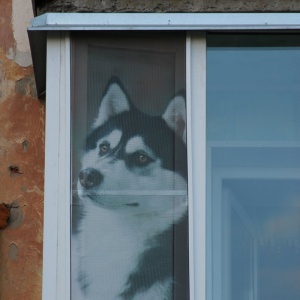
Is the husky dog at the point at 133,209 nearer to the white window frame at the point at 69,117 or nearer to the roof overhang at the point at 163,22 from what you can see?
the white window frame at the point at 69,117

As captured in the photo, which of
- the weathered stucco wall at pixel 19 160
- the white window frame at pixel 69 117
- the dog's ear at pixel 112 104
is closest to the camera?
the white window frame at pixel 69 117

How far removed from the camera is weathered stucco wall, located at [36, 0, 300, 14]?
3869mm

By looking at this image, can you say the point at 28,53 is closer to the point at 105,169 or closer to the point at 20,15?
the point at 20,15

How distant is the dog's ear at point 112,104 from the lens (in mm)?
3861

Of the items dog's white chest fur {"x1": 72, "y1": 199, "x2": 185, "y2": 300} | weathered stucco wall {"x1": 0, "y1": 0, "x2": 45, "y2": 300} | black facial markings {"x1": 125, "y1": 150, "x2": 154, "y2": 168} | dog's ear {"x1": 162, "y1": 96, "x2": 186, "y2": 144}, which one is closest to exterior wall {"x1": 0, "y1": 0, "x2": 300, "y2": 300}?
weathered stucco wall {"x1": 0, "y1": 0, "x2": 45, "y2": 300}

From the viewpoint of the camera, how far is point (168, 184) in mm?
3807

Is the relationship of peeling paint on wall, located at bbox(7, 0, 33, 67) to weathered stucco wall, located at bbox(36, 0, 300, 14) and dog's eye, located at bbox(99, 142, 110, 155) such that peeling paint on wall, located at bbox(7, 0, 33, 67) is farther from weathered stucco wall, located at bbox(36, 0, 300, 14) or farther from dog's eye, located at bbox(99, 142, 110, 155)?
dog's eye, located at bbox(99, 142, 110, 155)

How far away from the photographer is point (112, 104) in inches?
152

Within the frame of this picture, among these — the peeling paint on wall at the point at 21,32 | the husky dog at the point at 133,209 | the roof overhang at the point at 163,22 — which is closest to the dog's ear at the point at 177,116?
the husky dog at the point at 133,209

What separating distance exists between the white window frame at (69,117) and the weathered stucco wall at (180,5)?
3 cm

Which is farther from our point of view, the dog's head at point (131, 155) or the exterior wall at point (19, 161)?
the exterior wall at point (19, 161)

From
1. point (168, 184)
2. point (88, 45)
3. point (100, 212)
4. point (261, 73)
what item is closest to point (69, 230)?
point (100, 212)

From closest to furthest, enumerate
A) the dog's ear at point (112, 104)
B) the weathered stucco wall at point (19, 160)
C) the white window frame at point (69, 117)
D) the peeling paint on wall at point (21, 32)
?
the white window frame at point (69, 117)
the dog's ear at point (112, 104)
the weathered stucco wall at point (19, 160)
the peeling paint on wall at point (21, 32)

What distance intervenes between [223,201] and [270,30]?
2.35 ft
